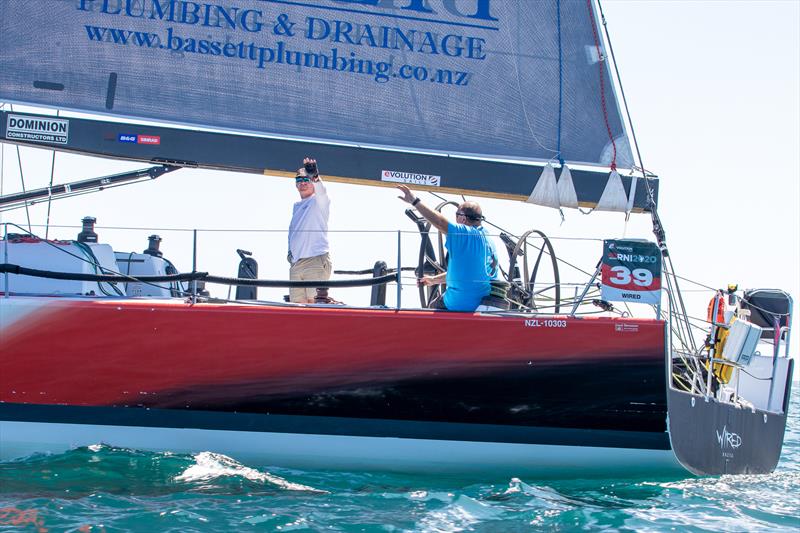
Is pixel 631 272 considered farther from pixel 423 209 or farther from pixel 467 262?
pixel 423 209

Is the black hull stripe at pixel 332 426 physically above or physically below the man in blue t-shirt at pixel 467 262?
below

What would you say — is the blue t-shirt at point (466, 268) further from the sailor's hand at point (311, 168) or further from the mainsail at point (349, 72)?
the sailor's hand at point (311, 168)

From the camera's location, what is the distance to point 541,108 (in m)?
6.57

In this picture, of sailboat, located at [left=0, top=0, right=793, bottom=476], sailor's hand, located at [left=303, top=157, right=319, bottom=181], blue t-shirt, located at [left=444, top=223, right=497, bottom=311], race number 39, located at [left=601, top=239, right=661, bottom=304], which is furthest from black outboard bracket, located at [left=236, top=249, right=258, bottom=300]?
race number 39, located at [left=601, top=239, right=661, bottom=304]

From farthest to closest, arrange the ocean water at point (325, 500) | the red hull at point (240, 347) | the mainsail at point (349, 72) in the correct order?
the mainsail at point (349, 72) < the red hull at point (240, 347) < the ocean water at point (325, 500)

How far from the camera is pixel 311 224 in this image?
6.06 meters

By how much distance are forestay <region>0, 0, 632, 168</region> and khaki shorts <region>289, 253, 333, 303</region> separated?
0.94m

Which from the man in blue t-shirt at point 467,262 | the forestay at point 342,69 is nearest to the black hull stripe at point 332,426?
the man in blue t-shirt at point 467,262

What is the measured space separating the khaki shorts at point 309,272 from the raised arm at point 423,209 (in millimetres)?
1008

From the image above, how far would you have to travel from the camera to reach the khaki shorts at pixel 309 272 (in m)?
6.04

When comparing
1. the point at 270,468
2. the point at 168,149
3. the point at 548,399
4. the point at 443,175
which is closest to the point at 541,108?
the point at 443,175

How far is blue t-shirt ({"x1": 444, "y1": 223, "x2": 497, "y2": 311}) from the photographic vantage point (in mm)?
5656

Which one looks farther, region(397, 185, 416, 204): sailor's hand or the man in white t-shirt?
the man in white t-shirt

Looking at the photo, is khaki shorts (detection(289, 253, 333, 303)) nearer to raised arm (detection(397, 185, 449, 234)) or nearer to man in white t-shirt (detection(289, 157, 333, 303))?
man in white t-shirt (detection(289, 157, 333, 303))
